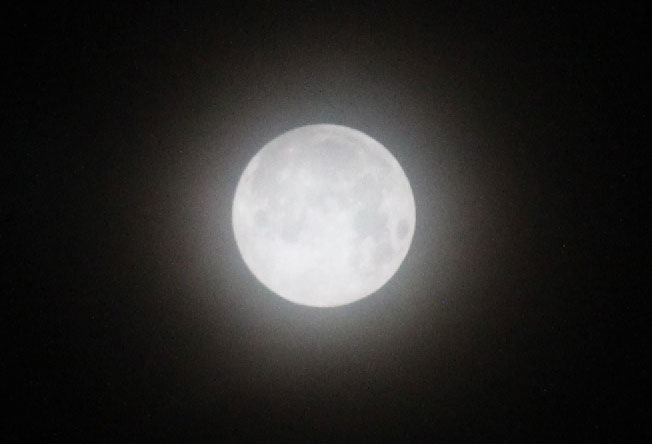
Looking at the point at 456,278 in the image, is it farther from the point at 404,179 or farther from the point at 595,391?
the point at 595,391

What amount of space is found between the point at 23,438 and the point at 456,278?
4.81 meters

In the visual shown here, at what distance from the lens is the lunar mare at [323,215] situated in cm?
314

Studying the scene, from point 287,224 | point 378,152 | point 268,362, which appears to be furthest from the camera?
point 268,362

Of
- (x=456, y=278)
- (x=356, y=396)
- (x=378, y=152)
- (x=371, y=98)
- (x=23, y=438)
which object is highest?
(x=371, y=98)

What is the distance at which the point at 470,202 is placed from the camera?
163 inches

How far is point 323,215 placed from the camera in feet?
10.2

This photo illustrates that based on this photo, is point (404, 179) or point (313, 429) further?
point (313, 429)

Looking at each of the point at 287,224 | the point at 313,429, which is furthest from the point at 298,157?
the point at 313,429

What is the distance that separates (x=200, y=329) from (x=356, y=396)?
1754 millimetres

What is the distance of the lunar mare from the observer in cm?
314

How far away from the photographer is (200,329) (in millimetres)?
4270

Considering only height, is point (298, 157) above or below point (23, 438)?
above

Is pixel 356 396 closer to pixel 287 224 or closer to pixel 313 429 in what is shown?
pixel 313 429

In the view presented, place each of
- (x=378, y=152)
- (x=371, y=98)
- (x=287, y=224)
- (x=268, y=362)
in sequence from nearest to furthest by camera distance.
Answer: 1. (x=287, y=224)
2. (x=378, y=152)
3. (x=371, y=98)
4. (x=268, y=362)
